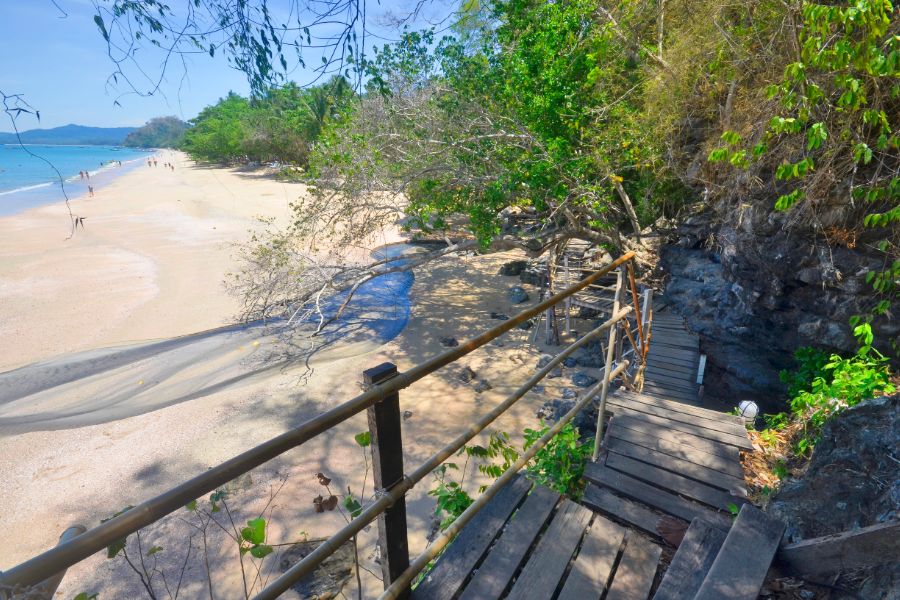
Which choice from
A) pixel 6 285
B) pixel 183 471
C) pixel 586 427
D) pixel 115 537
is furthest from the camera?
pixel 6 285

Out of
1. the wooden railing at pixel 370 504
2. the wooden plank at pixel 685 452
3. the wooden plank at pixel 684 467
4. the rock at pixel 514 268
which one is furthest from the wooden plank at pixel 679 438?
the rock at pixel 514 268

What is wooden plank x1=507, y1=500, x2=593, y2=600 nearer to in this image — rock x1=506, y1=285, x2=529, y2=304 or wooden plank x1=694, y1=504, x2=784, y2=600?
wooden plank x1=694, y1=504, x2=784, y2=600

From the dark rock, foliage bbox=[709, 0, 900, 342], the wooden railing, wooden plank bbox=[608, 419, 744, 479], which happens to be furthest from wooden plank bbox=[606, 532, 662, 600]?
foliage bbox=[709, 0, 900, 342]

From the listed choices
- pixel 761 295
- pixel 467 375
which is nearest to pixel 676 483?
pixel 761 295

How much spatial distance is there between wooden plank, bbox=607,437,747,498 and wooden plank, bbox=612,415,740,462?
12 centimetres

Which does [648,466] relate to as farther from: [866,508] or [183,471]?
[183,471]

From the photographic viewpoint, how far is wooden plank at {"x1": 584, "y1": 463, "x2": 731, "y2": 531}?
7.31 feet

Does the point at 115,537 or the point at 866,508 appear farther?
the point at 866,508

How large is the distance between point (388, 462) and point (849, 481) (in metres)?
2.53

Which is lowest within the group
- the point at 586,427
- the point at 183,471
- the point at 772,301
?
the point at 183,471

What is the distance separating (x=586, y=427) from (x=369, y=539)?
2837 mm

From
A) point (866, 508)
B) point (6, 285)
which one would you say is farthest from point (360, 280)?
point (6, 285)

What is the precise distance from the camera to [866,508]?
7.17ft

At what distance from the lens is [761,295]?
6.01 meters
